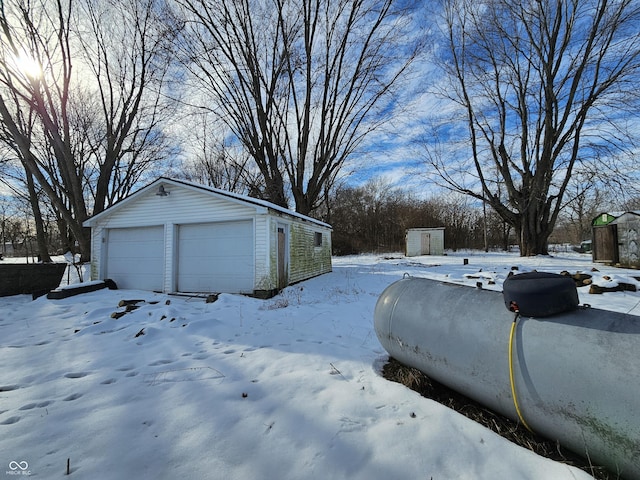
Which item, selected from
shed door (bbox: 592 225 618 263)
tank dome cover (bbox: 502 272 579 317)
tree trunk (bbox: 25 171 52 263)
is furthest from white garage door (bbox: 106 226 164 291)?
shed door (bbox: 592 225 618 263)

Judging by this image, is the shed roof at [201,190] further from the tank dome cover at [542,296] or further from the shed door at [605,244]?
the shed door at [605,244]

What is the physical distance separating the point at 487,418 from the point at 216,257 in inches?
305

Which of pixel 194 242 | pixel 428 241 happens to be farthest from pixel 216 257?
pixel 428 241

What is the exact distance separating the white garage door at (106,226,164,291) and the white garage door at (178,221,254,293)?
835mm

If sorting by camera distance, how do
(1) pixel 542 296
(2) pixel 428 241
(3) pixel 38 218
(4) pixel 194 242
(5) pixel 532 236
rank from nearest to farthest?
1. (1) pixel 542 296
2. (4) pixel 194 242
3. (3) pixel 38 218
4. (5) pixel 532 236
5. (2) pixel 428 241

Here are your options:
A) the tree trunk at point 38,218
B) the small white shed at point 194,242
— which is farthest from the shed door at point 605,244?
the tree trunk at point 38,218

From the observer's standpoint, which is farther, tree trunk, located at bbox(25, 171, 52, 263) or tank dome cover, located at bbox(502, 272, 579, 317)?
tree trunk, located at bbox(25, 171, 52, 263)

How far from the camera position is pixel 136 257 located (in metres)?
9.44

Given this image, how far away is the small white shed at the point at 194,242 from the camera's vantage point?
8086 mm

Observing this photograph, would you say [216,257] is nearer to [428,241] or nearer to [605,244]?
[605,244]

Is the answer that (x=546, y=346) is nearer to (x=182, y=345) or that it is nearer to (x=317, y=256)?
(x=182, y=345)

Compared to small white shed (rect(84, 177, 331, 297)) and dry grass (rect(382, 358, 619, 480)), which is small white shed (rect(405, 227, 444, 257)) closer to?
small white shed (rect(84, 177, 331, 297))

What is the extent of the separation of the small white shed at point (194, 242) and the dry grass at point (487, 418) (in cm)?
545

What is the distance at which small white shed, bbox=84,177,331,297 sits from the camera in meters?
8.09
